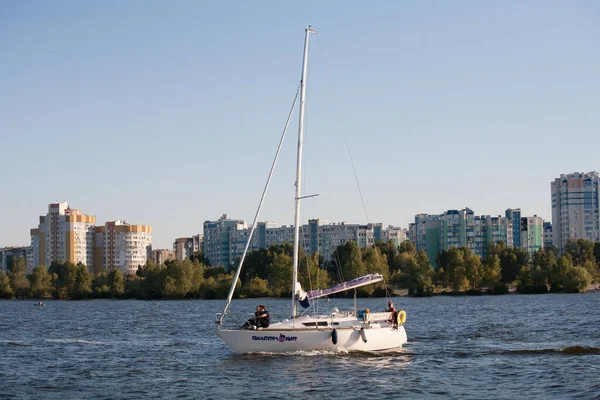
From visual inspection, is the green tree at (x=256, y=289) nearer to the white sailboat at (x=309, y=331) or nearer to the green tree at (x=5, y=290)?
the green tree at (x=5, y=290)

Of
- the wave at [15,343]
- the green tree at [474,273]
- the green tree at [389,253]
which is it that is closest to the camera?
the wave at [15,343]

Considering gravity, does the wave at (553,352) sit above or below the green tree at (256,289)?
above

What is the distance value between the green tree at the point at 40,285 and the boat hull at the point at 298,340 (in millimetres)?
142032

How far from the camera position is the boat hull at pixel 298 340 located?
42094 millimetres

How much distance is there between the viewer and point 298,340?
4212 cm

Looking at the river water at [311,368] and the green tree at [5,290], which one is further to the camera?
the green tree at [5,290]

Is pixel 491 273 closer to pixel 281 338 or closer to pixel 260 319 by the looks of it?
pixel 260 319

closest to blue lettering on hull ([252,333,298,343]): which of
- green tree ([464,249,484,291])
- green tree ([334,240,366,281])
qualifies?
green tree ([334,240,366,281])

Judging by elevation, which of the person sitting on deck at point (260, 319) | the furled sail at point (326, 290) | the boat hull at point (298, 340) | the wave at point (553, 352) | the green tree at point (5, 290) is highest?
the furled sail at point (326, 290)

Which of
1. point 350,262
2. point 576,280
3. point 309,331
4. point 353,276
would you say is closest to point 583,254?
point 576,280

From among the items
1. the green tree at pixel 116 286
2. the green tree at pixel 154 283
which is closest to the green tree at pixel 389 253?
the green tree at pixel 154 283

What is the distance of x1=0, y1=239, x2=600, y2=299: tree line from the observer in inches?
5733

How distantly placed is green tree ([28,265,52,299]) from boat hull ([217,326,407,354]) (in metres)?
142

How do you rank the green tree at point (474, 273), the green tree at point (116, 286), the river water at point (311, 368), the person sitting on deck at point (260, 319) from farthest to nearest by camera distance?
the green tree at point (116, 286)
the green tree at point (474, 273)
the person sitting on deck at point (260, 319)
the river water at point (311, 368)
